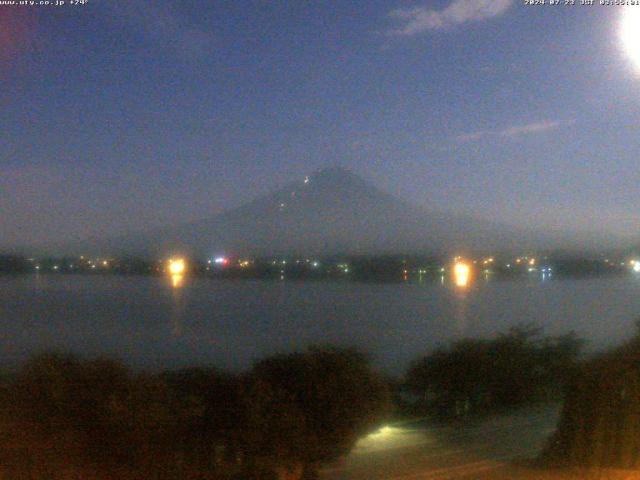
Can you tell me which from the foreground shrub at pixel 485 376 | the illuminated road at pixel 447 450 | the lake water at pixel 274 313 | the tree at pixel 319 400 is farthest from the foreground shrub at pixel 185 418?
the lake water at pixel 274 313

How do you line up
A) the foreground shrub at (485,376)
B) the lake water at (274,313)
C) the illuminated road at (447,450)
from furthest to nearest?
the lake water at (274,313)
the foreground shrub at (485,376)
the illuminated road at (447,450)

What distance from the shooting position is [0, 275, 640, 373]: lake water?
32.9 meters

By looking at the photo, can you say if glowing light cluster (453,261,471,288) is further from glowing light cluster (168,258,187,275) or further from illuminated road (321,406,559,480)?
illuminated road (321,406,559,480)

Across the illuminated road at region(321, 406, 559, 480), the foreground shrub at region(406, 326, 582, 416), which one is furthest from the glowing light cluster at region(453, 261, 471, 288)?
the illuminated road at region(321, 406, 559, 480)

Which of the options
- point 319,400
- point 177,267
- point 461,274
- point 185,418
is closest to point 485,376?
point 319,400

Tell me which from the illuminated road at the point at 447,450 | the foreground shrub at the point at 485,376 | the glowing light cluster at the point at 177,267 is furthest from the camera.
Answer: the glowing light cluster at the point at 177,267

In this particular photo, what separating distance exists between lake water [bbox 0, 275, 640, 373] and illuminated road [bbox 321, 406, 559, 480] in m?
9.38

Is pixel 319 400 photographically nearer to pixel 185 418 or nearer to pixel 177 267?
pixel 185 418

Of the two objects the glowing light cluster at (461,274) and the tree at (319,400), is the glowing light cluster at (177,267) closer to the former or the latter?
the glowing light cluster at (461,274)

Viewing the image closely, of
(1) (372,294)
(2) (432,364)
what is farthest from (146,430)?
(1) (372,294)

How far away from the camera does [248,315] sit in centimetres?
4328

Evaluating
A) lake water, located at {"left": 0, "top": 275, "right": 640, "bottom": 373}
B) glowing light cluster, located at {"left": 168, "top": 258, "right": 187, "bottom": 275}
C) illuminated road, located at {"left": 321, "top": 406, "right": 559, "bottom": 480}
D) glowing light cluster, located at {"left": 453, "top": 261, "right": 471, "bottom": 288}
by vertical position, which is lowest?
illuminated road, located at {"left": 321, "top": 406, "right": 559, "bottom": 480}

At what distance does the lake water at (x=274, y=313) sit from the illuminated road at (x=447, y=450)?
9380 mm

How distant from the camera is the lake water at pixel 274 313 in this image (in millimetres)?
32875
